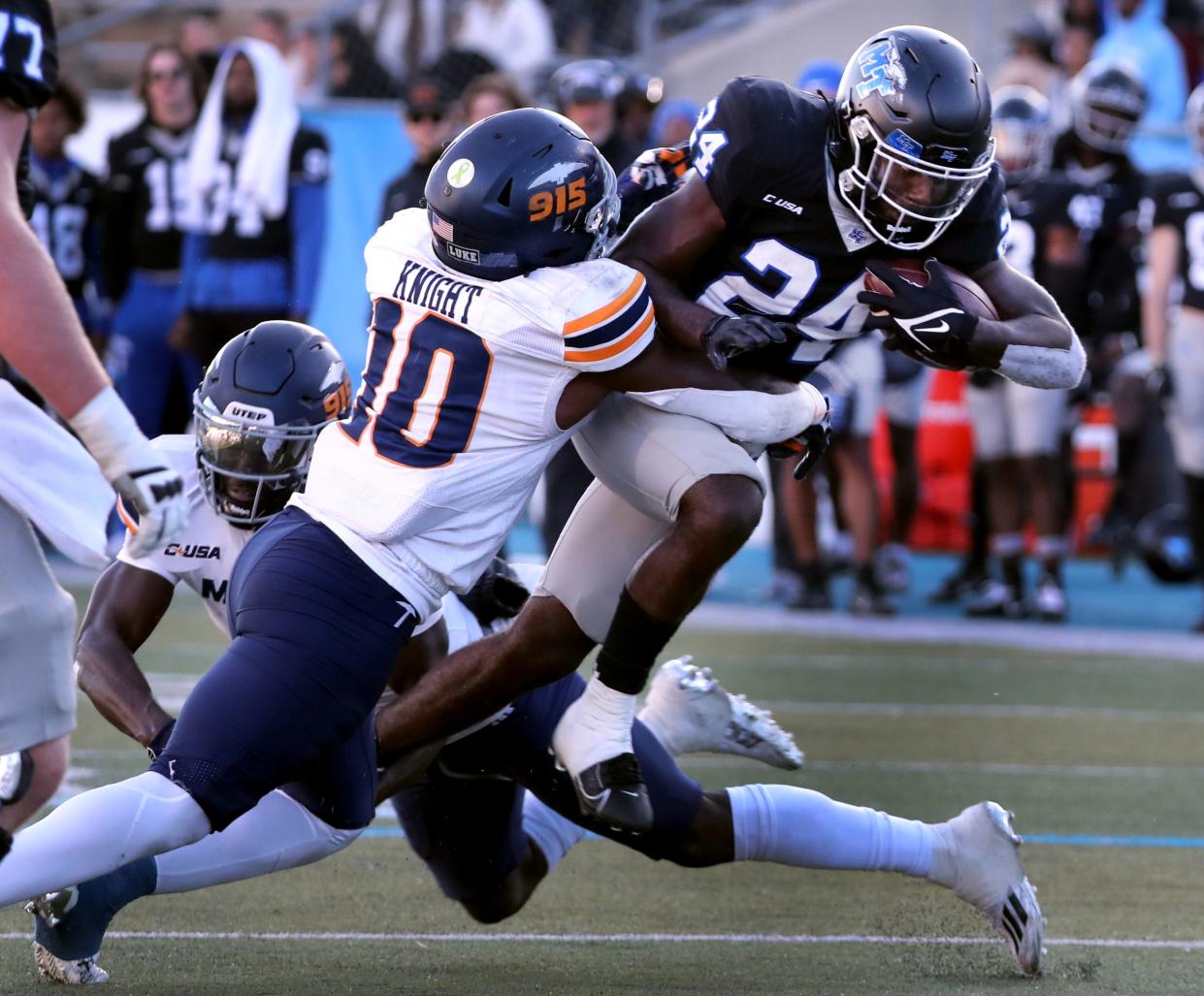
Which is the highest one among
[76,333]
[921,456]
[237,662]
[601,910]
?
[76,333]

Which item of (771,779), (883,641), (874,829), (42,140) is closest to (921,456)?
(883,641)

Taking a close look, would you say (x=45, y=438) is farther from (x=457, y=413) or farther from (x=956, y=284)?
(x=956, y=284)

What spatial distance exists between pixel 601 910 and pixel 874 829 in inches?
25.0

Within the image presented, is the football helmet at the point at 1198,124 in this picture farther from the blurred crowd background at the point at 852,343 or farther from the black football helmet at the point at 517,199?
the black football helmet at the point at 517,199

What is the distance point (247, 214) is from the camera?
874cm

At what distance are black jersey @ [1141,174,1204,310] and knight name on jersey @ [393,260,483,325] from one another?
559 cm

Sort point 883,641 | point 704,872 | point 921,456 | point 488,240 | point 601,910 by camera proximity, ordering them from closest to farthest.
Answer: point 488,240
point 601,910
point 704,872
point 883,641
point 921,456

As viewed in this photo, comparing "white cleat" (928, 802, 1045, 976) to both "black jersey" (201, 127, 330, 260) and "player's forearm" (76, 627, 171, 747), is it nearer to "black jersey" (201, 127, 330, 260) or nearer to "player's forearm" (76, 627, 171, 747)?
"player's forearm" (76, 627, 171, 747)

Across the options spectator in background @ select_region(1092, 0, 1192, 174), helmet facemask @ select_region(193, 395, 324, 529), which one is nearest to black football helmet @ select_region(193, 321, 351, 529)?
helmet facemask @ select_region(193, 395, 324, 529)

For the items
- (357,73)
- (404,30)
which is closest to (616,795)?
(357,73)

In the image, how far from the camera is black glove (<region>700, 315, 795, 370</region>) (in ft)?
11.4

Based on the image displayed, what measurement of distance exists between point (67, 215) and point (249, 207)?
79 cm

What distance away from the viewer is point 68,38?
11.7 meters

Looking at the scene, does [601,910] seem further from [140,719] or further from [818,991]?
[140,719]
